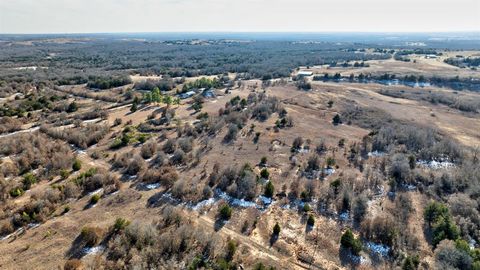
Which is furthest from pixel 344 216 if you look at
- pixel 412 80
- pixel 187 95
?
pixel 412 80

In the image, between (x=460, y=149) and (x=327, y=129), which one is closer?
(x=460, y=149)

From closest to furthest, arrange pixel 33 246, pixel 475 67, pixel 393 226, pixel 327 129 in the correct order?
pixel 33 246 → pixel 393 226 → pixel 327 129 → pixel 475 67

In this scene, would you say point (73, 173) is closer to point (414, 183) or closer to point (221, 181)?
point (221, 181)

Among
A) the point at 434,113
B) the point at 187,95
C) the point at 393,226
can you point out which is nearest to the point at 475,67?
the point at 434,113

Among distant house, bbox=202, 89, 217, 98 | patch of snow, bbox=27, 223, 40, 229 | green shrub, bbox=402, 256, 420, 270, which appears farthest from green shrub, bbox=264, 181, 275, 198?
distant house, bbox=202, 89, 217, 98

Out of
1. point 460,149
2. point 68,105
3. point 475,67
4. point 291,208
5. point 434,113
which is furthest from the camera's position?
point 475,67

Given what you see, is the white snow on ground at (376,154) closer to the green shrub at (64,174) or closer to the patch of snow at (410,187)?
the patch of snow at (410,187)

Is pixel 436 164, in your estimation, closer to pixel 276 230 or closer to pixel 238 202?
pixel 276 230
